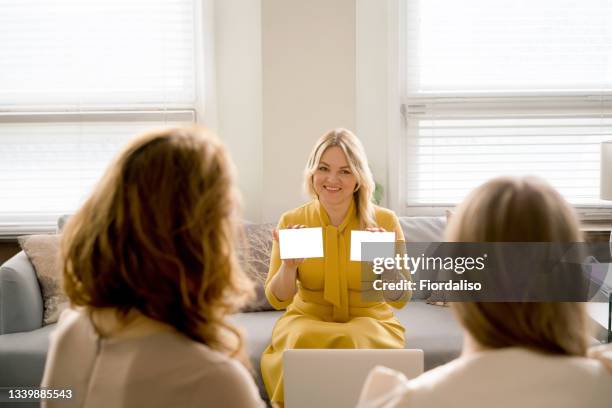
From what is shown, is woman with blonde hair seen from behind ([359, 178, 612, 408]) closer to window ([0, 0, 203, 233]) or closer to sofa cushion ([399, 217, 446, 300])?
sofa cushion ([399, 217, 446, 300])

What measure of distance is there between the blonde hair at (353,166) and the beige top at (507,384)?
2.15 m

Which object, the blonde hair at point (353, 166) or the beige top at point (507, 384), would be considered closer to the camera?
the beige top at point (507, 384)

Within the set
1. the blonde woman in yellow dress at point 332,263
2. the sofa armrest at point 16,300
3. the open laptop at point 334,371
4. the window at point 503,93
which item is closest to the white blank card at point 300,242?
the blonde woman in yellow dress at point 332,263

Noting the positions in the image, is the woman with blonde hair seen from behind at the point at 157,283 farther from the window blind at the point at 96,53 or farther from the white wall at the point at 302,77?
the window blind at the point at 96,53

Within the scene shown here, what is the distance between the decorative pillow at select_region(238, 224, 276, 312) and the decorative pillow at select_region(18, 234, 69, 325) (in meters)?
0.87

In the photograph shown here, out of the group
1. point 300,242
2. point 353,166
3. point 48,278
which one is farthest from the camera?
point 48,278

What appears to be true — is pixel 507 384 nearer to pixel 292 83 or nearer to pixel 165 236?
pixel 165 236

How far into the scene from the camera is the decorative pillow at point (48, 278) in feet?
12.5

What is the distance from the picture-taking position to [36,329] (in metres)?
3.71

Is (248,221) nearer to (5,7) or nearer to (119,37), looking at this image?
(119,37)

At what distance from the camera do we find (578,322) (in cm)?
121

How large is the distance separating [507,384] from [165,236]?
0.54 m

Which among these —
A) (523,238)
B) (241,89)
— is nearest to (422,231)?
(241,89)

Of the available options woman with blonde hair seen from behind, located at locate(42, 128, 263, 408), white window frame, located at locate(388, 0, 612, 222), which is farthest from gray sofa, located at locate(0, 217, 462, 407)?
woman with blonde hair seen from behind, located at locate(42, 128, 263, 408)
